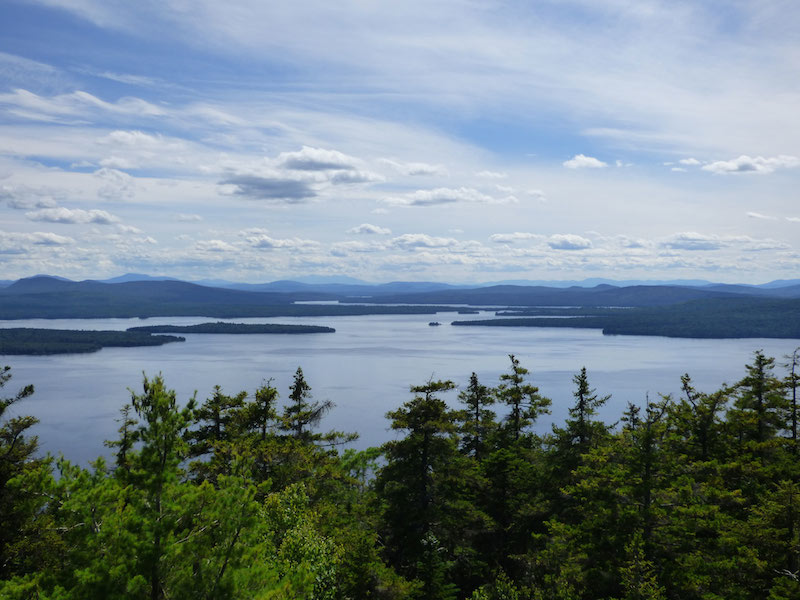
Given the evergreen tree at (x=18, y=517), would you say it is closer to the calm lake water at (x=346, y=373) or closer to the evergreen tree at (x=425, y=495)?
the evergreen tree at (x=425, y=495)

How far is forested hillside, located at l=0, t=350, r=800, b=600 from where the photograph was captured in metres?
11.4

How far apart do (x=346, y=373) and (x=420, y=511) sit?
113544 millimetres

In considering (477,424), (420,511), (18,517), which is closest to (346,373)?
(477,424)

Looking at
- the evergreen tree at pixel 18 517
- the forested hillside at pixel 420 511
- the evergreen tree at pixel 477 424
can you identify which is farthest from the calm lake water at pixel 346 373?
the evergreen tree at pixel 18 517

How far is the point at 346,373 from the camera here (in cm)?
13775

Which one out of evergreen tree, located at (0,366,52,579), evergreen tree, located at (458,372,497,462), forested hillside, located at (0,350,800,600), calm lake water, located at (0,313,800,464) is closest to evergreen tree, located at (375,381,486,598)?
forested hillside, located at (0,350,800,600)

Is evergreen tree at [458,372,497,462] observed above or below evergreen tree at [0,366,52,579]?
below

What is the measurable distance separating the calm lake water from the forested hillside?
4283 centimetres

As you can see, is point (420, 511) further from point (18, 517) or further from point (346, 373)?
point (346, 373)

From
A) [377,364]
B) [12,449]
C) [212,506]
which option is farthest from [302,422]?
[377,364]

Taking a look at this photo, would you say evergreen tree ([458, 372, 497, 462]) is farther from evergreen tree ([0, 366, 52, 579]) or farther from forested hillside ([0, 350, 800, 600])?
evergreen tree ([0, 366, 52, 579])

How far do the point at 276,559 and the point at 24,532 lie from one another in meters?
6.46

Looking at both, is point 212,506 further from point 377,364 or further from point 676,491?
point 377,364

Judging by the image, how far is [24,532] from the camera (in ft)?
46.1
